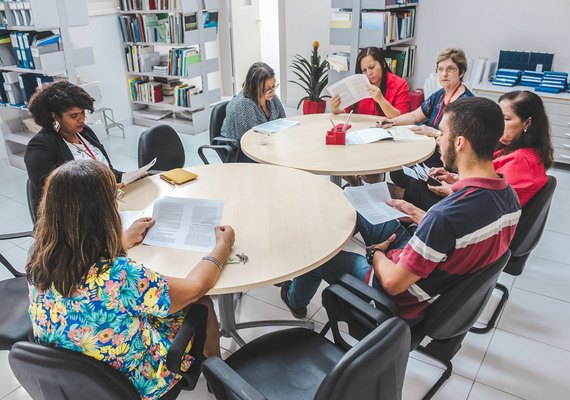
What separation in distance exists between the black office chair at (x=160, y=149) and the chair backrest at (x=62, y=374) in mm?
1659

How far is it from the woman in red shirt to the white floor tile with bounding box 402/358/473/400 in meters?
1.56

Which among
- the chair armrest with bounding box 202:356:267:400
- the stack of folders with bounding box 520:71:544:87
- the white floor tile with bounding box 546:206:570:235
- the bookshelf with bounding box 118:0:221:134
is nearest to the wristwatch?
the chair armrest with bounding box 202:356:267:400

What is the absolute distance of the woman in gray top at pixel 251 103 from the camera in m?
3.15

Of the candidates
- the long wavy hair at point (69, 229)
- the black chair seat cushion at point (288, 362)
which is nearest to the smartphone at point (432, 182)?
the black chair seat cushion at point (288, 362)

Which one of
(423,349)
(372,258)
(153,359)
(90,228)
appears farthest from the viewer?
(423,349)

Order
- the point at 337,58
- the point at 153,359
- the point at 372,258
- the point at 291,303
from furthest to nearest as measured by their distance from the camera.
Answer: the point at 337,58 → the point at 291,303 → the point at 372,258 → the point at 153,359

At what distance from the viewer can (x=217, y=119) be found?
134 inches

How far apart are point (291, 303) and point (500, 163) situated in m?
1.30

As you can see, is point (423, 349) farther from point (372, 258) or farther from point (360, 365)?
point (360, 365)

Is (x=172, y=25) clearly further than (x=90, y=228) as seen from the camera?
Yes

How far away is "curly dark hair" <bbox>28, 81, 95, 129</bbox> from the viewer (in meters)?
2.31

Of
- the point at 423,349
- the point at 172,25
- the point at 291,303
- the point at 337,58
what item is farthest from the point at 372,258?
the point at 172,25

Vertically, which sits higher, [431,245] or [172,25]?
[172,25]

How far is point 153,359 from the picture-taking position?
1405 millimetres
